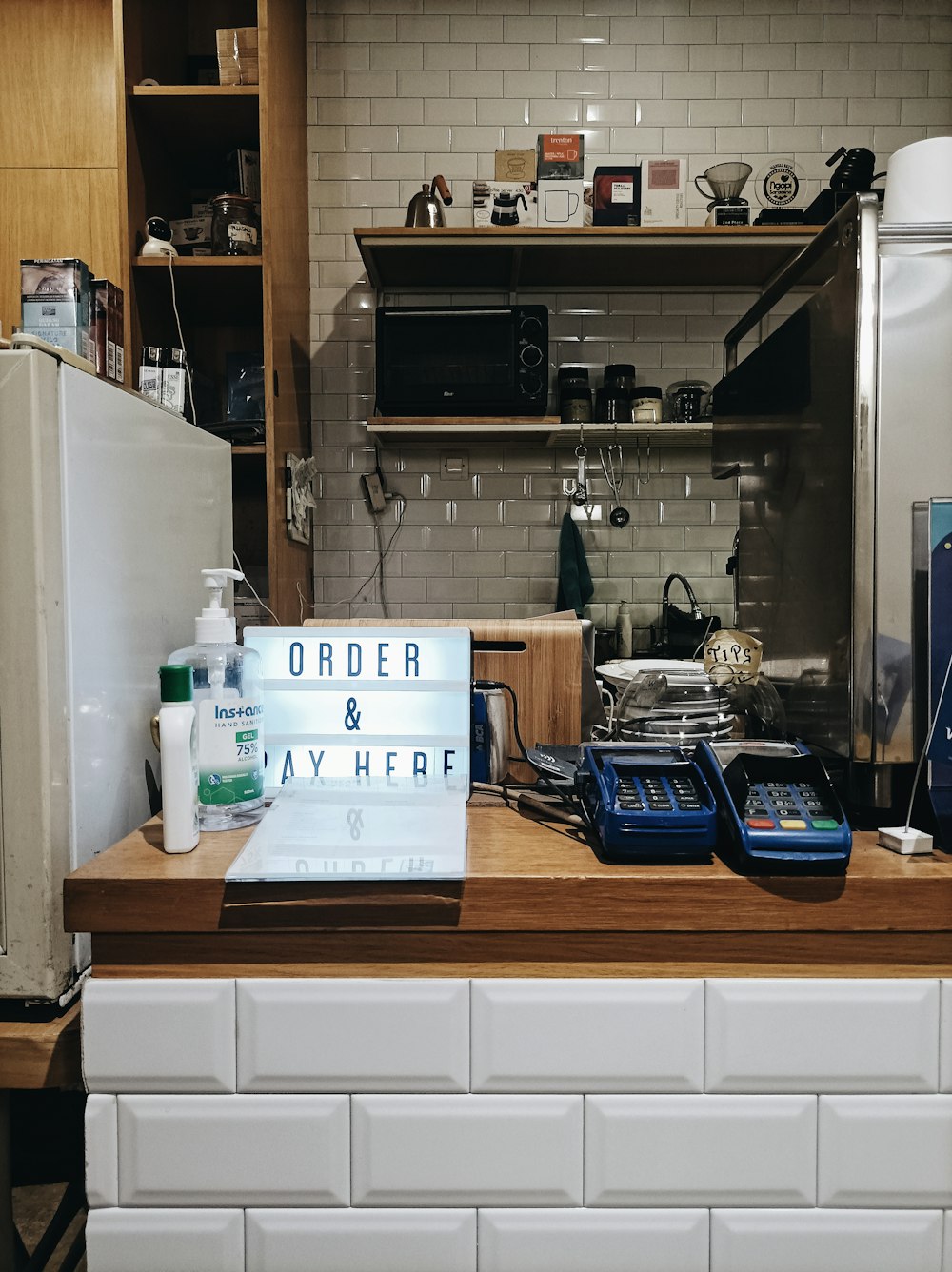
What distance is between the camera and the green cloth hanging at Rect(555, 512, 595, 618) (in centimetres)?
307

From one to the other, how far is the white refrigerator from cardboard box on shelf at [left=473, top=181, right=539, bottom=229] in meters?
2.13

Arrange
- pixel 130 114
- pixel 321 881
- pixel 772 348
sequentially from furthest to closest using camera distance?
pixel 130 114 < pixel 772 348 < pixel 321 881

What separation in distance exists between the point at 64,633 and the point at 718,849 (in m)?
0.76

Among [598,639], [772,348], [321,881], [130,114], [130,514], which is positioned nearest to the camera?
[321,881]

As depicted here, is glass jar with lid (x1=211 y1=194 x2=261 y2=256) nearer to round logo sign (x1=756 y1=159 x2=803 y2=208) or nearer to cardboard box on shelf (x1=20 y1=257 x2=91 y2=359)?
cardboard box on shelf (x1=20 y1=257 x2=91 y2=359)

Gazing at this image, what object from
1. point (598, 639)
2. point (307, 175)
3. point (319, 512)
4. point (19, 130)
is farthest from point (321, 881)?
point (307, 175)

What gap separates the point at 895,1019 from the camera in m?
0.83

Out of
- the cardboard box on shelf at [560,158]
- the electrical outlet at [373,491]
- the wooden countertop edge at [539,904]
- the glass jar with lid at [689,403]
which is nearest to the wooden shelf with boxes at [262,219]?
the electrical outlet at [373,491]

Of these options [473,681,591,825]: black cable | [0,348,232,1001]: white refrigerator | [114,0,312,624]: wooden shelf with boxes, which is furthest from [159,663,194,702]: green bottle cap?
[114,0,312,624]: wooden shelf with boxes

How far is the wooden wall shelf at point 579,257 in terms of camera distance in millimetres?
2719

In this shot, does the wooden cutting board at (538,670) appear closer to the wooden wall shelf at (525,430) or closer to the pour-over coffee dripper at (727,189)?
the wooden wall shelf at (525,430)

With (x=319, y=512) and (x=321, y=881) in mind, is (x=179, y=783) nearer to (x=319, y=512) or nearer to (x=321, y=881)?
(x=321, y=881)

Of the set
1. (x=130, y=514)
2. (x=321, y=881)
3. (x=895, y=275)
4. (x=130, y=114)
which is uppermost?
(x=130, y=114)

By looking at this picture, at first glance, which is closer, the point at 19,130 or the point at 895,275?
the point at 895,275
